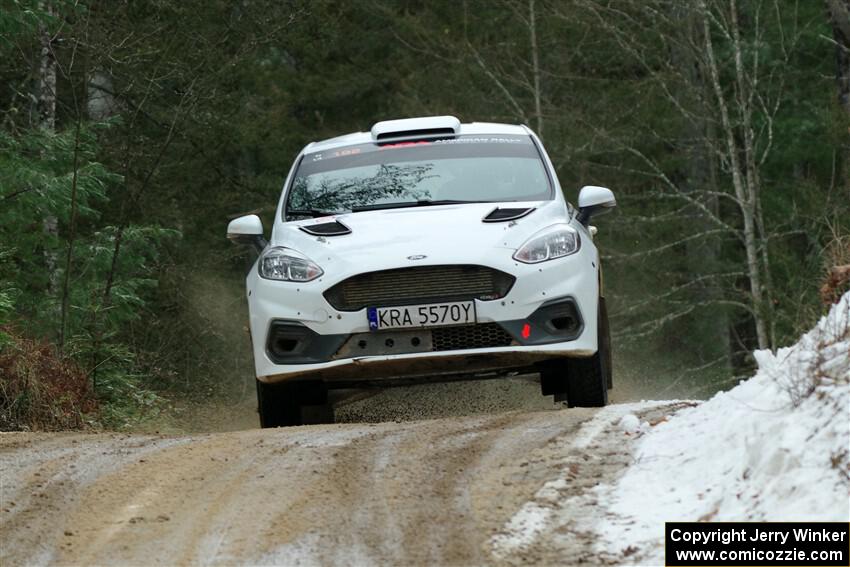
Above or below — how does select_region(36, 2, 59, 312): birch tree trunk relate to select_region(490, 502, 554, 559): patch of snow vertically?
above

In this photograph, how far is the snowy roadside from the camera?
5199 millimetres

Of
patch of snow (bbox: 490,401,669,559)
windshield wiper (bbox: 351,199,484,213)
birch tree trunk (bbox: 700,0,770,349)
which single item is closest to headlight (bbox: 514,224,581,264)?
windshield wiper (bbox: 351,199,484,213)

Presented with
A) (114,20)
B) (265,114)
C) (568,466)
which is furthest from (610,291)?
(568,466)

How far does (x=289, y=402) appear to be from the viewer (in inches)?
369

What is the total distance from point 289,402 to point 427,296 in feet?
4.36

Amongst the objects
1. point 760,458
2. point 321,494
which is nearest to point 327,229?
point 321,494

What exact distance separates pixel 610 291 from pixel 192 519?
22.8 m

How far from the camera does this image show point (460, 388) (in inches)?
481

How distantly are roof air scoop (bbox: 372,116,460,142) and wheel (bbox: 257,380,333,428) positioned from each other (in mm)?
2072

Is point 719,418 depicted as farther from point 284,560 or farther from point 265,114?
point 265,114

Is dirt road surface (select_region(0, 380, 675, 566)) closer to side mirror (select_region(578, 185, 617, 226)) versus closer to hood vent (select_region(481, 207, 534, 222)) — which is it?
hood vent (select_region(481, 207, 534, 222))

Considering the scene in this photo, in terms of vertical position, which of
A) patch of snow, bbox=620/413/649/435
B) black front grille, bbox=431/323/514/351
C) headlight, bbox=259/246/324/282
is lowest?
patch of snow, bbox=620/413/649/435

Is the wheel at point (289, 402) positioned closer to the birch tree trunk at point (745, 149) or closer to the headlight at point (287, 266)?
the headlight at point (287, 266)

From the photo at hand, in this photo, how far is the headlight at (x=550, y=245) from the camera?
8.75 m
